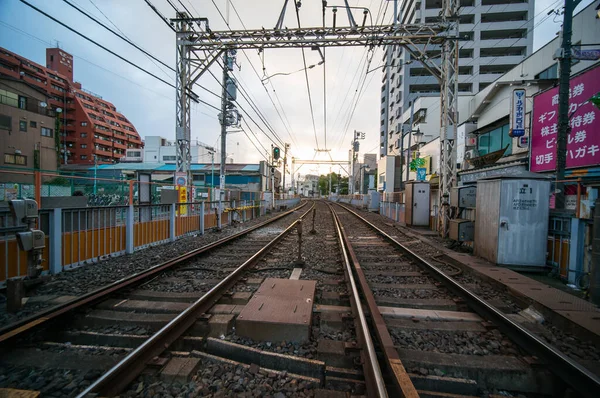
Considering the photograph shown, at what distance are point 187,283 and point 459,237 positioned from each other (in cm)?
764

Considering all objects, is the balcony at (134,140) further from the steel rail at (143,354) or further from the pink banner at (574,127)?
the steel rail at (143,354)

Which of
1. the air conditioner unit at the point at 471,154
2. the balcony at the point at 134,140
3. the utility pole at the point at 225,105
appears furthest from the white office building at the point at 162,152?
the air conditioner unit at the point at 471,154

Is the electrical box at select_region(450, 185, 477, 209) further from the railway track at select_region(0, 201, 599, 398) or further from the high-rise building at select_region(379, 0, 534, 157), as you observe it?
the high-rise building at select_region(379, 0, 534, 157)

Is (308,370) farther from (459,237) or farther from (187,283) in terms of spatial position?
(459,237)

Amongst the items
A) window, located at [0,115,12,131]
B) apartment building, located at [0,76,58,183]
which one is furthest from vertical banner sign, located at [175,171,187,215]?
window, located at [0,115,12,131]

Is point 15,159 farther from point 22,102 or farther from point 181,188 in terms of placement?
Answer: point 181,188

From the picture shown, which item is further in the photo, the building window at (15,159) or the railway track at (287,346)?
the building window at (15,159)

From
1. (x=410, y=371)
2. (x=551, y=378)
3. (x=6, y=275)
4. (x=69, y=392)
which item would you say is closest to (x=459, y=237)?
(x=551, y=378)

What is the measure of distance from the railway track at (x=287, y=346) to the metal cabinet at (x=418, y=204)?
10.7 metres

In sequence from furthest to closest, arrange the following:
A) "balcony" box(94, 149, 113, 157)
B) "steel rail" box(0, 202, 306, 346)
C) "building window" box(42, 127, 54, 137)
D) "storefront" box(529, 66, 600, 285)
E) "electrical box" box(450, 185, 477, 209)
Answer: "balcony" box(94, 149, 113, 157) < "building window" box(42, 127, 54, 137) < "electrical box" box(450, 185, 477, 209) < "storefront" box(529, 66, 600, 285) < "steel rail" box(0, 202, 306, 346)

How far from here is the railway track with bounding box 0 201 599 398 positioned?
2557mm

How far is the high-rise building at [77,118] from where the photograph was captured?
5956cm

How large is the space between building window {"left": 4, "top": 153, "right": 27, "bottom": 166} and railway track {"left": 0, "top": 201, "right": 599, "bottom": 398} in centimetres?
2889

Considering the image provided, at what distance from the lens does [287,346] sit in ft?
10.5
